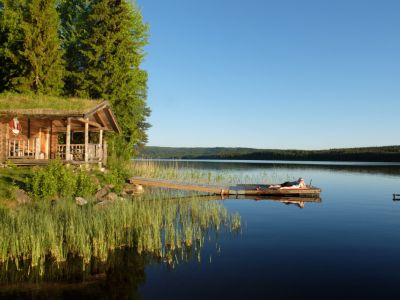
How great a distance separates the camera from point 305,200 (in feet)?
86.1

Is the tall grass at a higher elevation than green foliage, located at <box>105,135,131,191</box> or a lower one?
lower

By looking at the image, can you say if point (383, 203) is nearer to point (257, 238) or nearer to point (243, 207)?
point (243, 207)

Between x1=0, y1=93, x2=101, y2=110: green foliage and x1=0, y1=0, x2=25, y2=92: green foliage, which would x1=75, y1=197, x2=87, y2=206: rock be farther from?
x1=0, y1=0, x2=25, y2=92: green foliage

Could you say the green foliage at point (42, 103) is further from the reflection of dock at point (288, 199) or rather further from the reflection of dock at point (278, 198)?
the reflection of dock at point (288, 199)

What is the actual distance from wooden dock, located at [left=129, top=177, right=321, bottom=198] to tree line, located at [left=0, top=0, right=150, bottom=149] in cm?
1036

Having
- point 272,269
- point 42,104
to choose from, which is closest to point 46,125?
point 42,104

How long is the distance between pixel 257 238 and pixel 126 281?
6.76 metres

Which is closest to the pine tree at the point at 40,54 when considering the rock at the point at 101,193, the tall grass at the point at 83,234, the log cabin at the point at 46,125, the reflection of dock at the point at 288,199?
the log cabin at the point at 46,125

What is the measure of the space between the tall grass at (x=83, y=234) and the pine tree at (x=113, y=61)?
19857 mm

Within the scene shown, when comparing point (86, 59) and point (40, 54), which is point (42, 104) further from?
point (86, 59)

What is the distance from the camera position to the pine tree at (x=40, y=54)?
102 feet

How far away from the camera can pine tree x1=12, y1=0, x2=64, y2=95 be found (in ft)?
102

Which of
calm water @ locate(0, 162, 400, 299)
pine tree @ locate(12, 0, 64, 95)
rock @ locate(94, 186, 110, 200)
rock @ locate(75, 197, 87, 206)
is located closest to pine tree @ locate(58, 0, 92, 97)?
pine tree @ locate(12, 0, 64, 95)

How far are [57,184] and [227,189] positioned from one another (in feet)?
44.0
